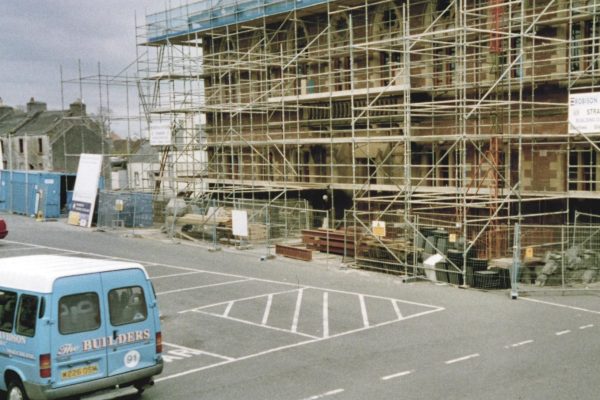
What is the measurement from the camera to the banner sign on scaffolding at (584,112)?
2108 cm

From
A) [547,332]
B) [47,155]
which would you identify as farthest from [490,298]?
[47,155]

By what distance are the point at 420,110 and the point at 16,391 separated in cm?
1686

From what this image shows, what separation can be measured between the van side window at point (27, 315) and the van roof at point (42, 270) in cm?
14

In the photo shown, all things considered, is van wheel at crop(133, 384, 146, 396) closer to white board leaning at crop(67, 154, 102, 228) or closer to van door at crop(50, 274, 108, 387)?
van door at crop(50, 274, 108, 387)

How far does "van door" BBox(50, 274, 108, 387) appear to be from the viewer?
32.7 ft

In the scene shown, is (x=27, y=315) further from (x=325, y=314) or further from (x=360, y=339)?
(x=325, y=314)

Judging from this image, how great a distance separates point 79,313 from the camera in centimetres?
1029

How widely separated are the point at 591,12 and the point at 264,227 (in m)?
14.3

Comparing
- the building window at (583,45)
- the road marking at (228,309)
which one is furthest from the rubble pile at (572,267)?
the road marking at (228,309)

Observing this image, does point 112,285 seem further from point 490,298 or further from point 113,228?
point 113,228

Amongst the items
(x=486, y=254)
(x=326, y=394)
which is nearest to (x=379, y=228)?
(x=486, y=254)

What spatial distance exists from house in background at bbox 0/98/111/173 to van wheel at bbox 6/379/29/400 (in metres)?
46.1

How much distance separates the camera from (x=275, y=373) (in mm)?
12398

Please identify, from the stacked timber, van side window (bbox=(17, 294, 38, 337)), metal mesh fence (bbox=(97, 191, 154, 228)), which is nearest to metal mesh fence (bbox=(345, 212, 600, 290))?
the stacked timber
